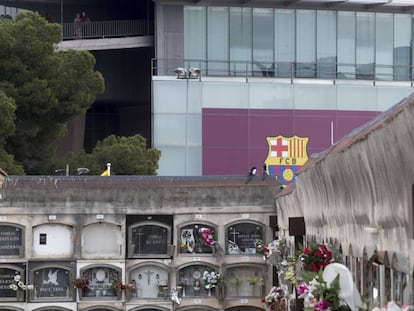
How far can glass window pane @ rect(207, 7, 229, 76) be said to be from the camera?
38875 millimetres

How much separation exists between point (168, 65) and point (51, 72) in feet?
26.7

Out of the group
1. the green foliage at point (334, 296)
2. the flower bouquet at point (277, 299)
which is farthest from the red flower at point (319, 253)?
the flower bouquet at point (277, 299)

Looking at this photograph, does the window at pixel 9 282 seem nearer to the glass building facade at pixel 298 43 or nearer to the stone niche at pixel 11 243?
the stone niche at pixel 11 243

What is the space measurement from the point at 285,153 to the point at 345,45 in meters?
4.36

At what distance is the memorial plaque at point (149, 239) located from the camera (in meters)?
22.6

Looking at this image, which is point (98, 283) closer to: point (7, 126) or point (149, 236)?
point (149, 236)

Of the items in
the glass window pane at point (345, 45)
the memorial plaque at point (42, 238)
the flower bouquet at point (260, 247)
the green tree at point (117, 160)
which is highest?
the glass window pane at point (345, 45)

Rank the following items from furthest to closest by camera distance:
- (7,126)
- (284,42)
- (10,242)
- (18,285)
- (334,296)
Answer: (284,42)
(7,126)
(10,242)
(18,285)
(334,296)

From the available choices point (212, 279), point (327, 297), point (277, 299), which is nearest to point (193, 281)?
point (212, 279)

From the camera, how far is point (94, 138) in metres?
45.0

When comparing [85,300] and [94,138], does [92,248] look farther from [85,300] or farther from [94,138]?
[94,138]

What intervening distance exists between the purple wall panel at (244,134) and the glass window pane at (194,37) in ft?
6.43

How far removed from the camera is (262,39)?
3934cm

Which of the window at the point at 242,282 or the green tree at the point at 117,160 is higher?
the green tree at the point at 117,160
